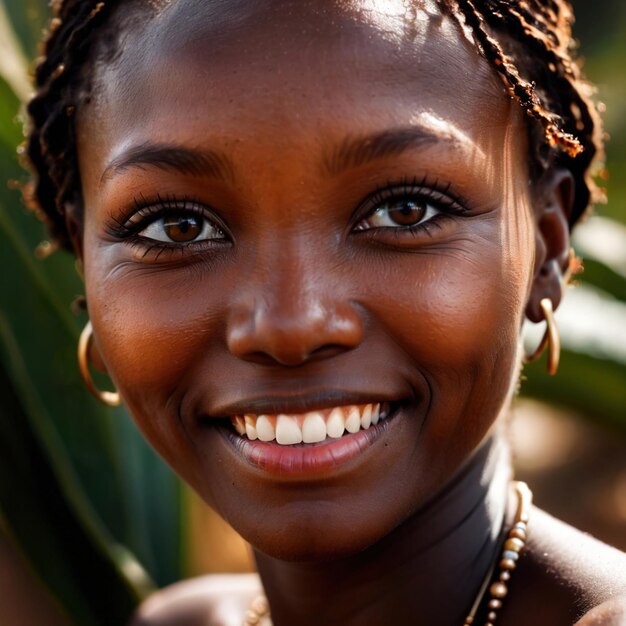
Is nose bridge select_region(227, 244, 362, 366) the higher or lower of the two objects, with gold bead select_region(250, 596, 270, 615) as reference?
higher

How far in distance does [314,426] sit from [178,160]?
0.49 m

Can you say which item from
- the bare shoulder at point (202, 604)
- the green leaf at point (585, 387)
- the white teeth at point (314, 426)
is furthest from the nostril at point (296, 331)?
the green leaf at point (585, 387)

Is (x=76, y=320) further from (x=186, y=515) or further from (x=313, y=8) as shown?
(x=313, y=8)

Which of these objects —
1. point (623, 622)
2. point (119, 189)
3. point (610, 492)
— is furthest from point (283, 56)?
point (610, 492)

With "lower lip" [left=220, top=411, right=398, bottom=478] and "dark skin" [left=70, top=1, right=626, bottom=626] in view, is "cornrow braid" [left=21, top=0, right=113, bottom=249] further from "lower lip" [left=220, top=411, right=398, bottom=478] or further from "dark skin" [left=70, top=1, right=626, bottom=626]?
"lower lip" [left=220, top=411, right=398, bottom=478]

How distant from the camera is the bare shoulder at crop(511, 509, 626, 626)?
158 cm

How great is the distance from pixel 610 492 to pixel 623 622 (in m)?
4.14

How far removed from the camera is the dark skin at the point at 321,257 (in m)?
1.55

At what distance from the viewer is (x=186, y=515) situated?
3.33 meters

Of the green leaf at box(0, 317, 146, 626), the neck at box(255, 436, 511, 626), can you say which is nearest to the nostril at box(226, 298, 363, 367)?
the neck at box(255, 436, 511, 626)

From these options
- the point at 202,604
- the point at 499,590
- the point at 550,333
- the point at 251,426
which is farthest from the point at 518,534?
the point at 202,604

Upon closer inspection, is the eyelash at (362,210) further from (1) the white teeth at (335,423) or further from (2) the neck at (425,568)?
(2) the neck at (425,568)

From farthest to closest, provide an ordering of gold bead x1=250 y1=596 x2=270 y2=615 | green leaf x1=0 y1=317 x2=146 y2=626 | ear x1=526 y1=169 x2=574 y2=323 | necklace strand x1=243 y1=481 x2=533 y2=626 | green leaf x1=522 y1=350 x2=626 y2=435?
green leaf x1=522 y1=350 x2=626 y2=435 < green leaf x1=0 y1=317 x2=146 y2=626 < gold bead x1=250 y1=596 x2=270 y2=615 < ear x1=526 y1=169 x2=574 y2=323 < necklace strand x1=243 y1=481 x2=533 y2=626

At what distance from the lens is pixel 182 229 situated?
5.63 ft
